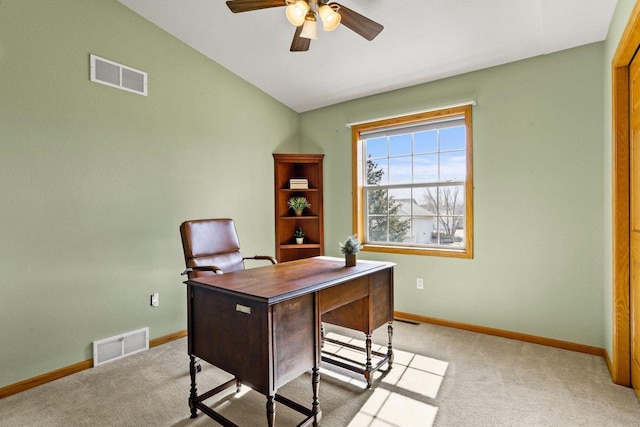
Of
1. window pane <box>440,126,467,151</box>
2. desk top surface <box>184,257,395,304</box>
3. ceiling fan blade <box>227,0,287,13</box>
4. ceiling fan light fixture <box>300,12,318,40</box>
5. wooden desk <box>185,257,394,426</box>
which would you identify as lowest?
wooden desk <box>185,257,394,426</box>

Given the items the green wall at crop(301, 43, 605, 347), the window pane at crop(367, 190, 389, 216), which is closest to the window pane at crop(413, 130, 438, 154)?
the green wall at crop(301, 43, 605, 347)

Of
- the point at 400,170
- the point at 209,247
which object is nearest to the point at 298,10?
the point at 209,247

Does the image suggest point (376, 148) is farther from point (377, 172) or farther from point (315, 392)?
point (315, 392)

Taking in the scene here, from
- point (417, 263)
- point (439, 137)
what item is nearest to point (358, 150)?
point (439, 137)

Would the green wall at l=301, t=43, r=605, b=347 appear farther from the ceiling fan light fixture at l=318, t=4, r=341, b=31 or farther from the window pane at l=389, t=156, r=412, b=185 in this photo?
the ceiling fan light fixture at l=318, t=4, r=341, b=31

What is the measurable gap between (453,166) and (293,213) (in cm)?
199

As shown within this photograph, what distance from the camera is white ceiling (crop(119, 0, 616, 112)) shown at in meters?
2.52

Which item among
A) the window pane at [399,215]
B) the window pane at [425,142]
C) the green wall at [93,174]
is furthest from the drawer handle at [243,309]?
the window pane at [425,142]

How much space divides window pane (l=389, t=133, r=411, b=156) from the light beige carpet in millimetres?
2074

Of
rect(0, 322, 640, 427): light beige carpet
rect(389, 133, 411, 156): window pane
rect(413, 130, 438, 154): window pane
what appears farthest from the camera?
rect(389, 133, 411, 156): window pane

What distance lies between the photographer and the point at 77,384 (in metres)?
2.44

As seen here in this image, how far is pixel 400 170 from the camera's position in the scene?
3.88 metres

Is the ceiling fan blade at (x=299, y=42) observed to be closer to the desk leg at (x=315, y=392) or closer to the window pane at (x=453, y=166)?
the window pane at (x=453, y=166)

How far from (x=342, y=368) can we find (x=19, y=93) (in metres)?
2.97
